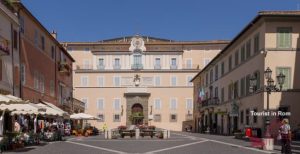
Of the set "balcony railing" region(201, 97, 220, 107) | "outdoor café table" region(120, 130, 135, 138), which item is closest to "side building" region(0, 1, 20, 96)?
"outdoor café table" region(120, 130, 135, 138)

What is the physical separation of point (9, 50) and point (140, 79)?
178 feet

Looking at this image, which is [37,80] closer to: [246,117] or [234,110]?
[246,117]

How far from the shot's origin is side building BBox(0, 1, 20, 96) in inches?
1150

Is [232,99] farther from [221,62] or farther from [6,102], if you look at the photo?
[6,102]

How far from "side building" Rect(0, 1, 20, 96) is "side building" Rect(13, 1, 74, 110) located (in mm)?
1412

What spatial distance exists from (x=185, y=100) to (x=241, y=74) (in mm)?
40722

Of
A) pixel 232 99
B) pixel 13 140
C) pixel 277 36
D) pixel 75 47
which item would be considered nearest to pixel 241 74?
pixel 232 99

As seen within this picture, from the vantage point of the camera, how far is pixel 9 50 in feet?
100

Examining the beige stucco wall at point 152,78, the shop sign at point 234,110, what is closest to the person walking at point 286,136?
the shop sign at point 234,110

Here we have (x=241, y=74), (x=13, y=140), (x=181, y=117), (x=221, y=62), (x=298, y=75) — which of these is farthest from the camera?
(x=181, y=117)

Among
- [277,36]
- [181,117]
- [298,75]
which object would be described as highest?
[277,36]

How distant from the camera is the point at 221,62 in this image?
56094 millimetres

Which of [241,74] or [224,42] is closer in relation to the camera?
[241,74]

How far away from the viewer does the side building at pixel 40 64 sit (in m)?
35.6
